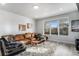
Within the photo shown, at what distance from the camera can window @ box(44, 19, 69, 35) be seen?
1.99 meters

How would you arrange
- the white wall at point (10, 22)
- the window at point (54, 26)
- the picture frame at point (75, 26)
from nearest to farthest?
the white wall at point (10, 22), the picture frame at point (75, 26), the window at point (54, 26)

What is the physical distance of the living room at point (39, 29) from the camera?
73.5 inches

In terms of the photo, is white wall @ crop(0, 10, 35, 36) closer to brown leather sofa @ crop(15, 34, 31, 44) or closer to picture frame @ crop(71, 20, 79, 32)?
brown leather sofa @ crop(15, 34, 31, 44)

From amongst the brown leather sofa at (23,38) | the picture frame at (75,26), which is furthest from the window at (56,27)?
the brown leather sofa at (23,38)

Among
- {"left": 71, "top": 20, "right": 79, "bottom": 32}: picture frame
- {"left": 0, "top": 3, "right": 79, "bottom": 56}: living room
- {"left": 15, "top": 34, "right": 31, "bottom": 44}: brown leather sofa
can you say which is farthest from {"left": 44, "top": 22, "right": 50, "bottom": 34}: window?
{"left": 71, "top": 20, "right": 79, "bottom": 32}: picture frame

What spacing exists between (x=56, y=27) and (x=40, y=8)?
495 millimetres

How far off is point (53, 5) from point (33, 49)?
93 centimetres

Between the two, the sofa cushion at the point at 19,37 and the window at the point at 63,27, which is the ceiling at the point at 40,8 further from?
the sofa cushion at the point at 19,37

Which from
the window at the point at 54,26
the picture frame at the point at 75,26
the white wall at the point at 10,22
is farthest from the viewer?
the window at the point at 54,26

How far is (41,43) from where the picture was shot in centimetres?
205

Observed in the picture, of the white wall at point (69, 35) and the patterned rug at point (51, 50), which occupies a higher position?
the white wall at point (69, 35)

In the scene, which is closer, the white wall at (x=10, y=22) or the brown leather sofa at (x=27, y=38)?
the white wall at (x=10, y=22)

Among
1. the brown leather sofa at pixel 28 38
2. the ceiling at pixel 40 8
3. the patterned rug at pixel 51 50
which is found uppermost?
the ceiling at pixel 40 8

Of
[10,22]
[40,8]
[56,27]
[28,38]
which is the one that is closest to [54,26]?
[56,27]
